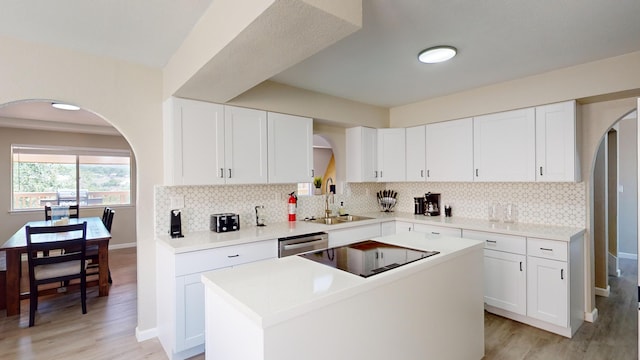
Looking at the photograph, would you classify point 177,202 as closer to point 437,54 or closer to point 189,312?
point 189,312

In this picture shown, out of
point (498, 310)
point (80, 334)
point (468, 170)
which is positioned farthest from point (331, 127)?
point (80, 334)

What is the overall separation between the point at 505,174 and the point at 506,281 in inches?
43.9

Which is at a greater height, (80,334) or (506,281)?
(506,281)

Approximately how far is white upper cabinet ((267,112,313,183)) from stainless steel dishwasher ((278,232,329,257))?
0.67 metres

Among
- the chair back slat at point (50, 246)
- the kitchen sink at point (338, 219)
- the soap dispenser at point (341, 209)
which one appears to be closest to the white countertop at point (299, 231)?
the kitchen sink at point (338, 219)

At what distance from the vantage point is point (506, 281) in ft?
10.0

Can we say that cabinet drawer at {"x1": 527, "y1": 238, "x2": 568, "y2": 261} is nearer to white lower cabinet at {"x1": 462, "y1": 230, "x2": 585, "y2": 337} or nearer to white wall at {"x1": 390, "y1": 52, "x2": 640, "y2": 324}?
white lower cabinet at {"x1": 462, "y1": 230, "x2": 585, "y2": 337}

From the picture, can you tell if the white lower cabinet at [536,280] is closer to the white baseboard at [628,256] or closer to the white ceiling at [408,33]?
the white ceiling at [408,33]

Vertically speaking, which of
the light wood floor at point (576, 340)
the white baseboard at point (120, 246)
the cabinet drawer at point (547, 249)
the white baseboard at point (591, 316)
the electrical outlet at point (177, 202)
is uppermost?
the electrical outlet at point (177, 202)

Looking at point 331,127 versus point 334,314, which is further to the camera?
point 331,127

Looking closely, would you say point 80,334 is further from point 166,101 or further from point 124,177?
point 124,177

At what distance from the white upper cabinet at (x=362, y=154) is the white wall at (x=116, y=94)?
2415 mm

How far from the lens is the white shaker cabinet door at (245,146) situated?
2965 millimetres

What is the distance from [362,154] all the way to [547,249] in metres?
2.28
